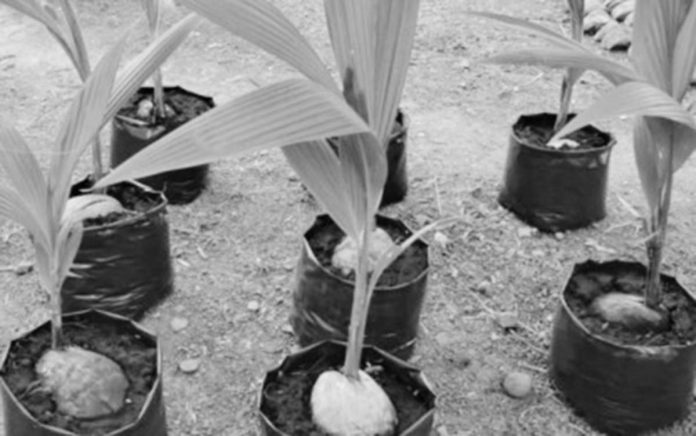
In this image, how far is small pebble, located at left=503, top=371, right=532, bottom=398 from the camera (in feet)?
5.72

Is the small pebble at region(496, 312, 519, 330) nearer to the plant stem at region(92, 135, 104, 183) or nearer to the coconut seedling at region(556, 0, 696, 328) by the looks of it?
the coconut seedling at region(556, 0, 696, 328)

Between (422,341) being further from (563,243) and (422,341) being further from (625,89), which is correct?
(625,89)

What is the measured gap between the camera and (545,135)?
2.26m

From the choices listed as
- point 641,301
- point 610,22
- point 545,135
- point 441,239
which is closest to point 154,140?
point 441,239

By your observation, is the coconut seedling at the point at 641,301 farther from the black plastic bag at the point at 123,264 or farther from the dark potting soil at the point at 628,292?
the black plastic bag at the point at 123,264

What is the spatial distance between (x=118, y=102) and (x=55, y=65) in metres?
1.63

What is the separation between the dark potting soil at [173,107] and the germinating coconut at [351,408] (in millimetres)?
1014

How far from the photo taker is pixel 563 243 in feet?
7.17

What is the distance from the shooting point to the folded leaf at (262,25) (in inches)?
37.6

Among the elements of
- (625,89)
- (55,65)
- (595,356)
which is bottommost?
(55,65)

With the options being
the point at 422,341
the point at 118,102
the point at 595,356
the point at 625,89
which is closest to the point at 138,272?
the point at 118,102

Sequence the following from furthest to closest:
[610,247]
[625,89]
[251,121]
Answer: [610,247] < [625,89] < [251,121]

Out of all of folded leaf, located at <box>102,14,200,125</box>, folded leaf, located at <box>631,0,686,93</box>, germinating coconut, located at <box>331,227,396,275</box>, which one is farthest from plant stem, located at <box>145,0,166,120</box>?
folded leaf, located at <box>631,0,686,93</box>

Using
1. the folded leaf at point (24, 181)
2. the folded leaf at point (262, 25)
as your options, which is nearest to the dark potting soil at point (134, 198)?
the folded leaf at point (24, 181)
